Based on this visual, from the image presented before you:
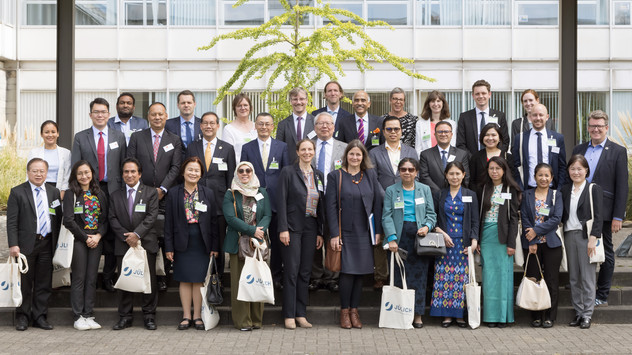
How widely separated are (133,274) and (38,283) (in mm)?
1131

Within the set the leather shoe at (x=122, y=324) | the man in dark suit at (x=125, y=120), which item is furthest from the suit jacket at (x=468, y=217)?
the man in dark suit at (x=125, y=120)

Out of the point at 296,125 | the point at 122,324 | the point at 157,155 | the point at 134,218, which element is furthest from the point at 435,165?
the point at 122,324

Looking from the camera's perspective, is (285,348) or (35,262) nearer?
(285,348)

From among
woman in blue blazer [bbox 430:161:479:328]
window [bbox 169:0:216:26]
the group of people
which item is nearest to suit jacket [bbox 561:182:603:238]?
the group of people

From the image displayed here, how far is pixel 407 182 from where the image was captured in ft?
29.8

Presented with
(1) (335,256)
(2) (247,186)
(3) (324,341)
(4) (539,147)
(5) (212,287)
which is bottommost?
(3) (324,341)

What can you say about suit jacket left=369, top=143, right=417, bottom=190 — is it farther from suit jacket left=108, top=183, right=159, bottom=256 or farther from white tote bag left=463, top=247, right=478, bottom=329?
suit jacket left=108, top=183, right=159, bottom=256

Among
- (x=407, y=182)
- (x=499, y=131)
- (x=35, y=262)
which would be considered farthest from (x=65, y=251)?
(x=499, y=131)

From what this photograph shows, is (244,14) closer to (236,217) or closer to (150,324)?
(236,217)

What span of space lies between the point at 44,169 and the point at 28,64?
15.6m

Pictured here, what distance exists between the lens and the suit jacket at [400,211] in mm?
9016

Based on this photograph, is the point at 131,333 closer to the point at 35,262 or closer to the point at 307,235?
the point at 35,262

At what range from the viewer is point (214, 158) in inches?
375

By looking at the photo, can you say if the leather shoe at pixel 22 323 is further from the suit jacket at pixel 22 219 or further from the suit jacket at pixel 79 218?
the suit jacket at pixel 79 218
